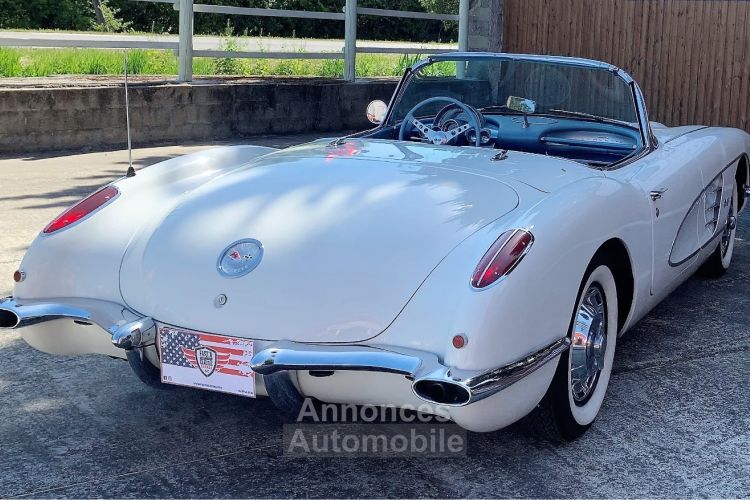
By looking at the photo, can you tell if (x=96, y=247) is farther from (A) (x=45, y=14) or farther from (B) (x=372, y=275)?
(A) (x=45, y=14)

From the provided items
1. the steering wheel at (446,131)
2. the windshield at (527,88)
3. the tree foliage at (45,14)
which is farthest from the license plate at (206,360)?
the tree foliage at (45,14)

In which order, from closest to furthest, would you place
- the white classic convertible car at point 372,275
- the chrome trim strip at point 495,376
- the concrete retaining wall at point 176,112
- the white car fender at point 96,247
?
1. the chrome trim strip at point 495,376
2. the white classic convertible car at point 372,275
3. the white car fender at point 96,247
4. the concrete retaining wall at point 176,112

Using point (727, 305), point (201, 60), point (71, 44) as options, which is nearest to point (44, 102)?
point (71, 44)

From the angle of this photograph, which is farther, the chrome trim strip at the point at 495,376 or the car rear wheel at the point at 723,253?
the car rear wheel at the point at 723,253

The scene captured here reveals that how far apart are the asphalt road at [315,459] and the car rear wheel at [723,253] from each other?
1.18 meters

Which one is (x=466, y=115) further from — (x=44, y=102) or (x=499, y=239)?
(x=44, y=102)

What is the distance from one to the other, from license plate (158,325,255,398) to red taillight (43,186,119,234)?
80 cm

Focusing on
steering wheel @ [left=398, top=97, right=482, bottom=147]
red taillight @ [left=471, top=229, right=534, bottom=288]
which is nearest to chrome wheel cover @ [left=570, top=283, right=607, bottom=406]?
red taillight @ [left=471, top=229, right=534, bottom=288]

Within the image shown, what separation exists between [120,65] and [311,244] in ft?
32.9

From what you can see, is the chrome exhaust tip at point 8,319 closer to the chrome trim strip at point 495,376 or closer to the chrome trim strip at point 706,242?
the chrome trim strip at point 495,376

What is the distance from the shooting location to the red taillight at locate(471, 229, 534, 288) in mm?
Answer: 3201

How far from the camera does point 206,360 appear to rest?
332 centimetres

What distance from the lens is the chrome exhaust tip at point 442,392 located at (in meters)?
3.01

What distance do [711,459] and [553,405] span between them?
57 centimetres
